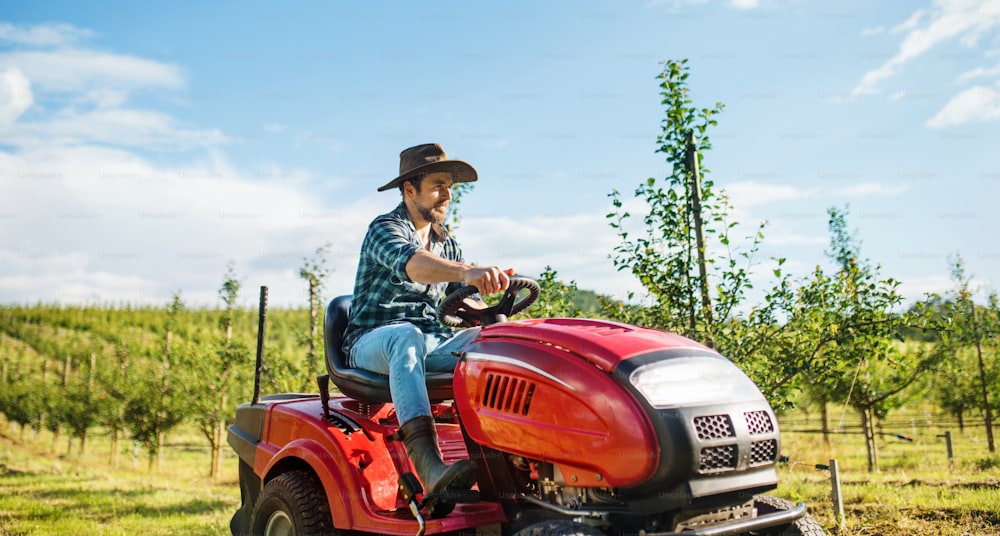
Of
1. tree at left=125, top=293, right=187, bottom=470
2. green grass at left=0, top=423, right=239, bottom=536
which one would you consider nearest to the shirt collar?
green grass at left=0, top=423, right=239, bottom=536

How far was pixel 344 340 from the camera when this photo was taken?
3781mm

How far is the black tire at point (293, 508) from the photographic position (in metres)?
3.27

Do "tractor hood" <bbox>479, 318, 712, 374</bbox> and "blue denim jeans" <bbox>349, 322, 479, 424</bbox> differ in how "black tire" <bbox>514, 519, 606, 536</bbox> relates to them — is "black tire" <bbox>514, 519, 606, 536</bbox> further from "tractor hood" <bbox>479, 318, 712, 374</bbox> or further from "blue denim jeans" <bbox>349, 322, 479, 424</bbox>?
"blue denim jeans" <bbox>349, 322, 479, 424</bbox>

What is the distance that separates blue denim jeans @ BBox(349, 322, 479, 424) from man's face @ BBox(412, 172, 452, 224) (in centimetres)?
62

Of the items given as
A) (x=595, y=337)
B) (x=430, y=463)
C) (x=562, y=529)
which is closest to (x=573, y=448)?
(x=562, y=529)

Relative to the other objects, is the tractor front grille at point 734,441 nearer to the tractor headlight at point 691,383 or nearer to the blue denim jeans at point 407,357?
the tractor headlight at point 691,383

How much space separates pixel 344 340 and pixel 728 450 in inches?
82.5

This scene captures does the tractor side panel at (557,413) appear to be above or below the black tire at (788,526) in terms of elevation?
above

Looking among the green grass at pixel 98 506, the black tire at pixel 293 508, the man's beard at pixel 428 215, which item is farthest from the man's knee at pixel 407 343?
the green grass at pixel 98 506

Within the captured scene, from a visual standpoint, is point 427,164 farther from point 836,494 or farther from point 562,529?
point 836,494

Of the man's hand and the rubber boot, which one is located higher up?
the man's hand

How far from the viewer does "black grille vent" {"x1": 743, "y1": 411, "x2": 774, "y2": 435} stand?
249 centimetres

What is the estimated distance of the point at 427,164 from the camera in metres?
3.61

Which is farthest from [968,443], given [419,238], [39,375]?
[39,375]
